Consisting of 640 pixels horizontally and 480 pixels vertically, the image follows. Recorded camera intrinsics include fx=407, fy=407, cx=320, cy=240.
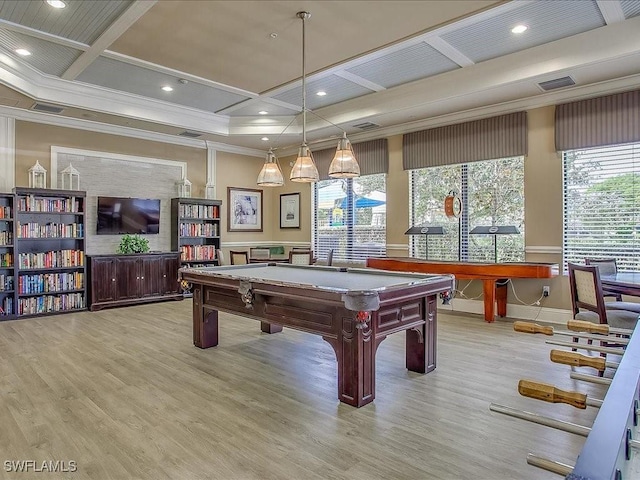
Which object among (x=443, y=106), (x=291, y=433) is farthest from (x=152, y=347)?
(x=443, y=106)

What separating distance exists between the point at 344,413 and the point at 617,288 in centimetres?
260

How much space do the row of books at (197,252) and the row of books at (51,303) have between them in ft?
5.84

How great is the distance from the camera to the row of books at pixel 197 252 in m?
7.55

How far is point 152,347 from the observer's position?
4.35m

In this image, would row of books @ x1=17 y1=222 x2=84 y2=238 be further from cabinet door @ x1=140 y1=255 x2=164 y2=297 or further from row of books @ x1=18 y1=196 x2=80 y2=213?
cabinet door @ x1=140 y1=255 x2=164 y2=297

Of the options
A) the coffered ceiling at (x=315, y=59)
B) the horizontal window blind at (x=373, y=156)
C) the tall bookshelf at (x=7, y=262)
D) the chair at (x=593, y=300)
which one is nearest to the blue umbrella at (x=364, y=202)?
the horizontal window blind at (x=373, y=156)

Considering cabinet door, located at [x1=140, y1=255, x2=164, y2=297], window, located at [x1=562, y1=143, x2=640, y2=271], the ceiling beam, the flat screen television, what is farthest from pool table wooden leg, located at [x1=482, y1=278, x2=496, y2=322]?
the flat screen television

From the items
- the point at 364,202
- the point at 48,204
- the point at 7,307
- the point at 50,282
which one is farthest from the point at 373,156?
the point at 7,307

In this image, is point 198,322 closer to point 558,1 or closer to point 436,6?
point 436,6

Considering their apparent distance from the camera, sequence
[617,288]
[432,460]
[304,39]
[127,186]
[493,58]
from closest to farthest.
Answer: [432,460]
[617,288]
[304,39]
[493,58]
[127,186]

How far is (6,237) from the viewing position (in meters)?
5.76

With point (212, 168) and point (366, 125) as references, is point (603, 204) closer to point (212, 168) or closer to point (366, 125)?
point (366, 125)

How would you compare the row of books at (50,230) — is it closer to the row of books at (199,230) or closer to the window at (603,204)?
the row of books at (199,230)

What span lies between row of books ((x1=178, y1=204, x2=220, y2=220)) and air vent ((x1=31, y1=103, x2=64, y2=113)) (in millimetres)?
2371
